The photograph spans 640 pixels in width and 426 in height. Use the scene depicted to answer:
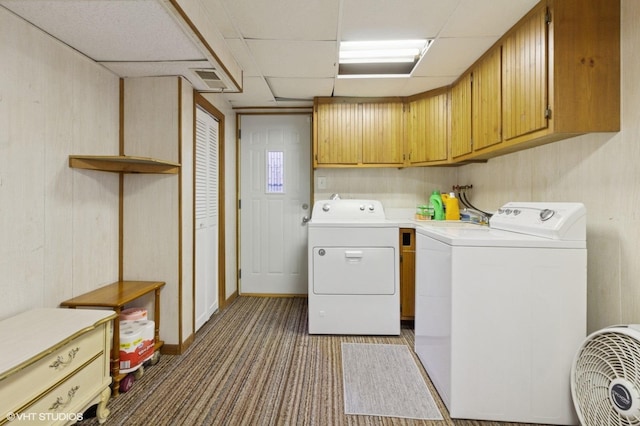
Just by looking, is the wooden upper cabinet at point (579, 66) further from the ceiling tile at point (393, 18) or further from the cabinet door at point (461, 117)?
the cabinet door at point (461, 117)

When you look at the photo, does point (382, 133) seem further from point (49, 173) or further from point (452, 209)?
point (49, 173)

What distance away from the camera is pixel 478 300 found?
146 centimetres

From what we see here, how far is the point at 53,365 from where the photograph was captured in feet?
3.84

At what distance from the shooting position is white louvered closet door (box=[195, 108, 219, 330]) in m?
2.50

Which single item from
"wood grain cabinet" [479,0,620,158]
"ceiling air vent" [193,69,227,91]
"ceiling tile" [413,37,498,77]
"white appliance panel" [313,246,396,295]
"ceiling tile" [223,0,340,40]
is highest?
"ceiling tile" [413,37,498,77]

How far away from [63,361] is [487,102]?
2.76 m

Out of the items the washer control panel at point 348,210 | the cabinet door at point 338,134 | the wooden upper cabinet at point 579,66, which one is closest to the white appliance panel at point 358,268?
the washer control panel at point 348,210

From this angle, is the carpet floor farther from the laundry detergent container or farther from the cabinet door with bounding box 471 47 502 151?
the cabinet door with bounding box 471 47 502 151

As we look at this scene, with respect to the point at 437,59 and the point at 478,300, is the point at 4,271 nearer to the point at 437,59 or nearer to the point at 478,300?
the point at 478,300

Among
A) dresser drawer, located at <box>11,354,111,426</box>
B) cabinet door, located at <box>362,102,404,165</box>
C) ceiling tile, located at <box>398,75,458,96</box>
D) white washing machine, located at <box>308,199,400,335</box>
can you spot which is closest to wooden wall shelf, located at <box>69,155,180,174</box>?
dresser drawer, located at <box>11,354,111,426</box>

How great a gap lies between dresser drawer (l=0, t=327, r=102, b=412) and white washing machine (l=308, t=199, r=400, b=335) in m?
1.46

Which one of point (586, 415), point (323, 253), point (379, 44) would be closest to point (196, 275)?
point (323, 253)

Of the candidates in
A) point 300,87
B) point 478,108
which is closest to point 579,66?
point 478,108

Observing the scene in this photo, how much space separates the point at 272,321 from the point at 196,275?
0.82 meters
